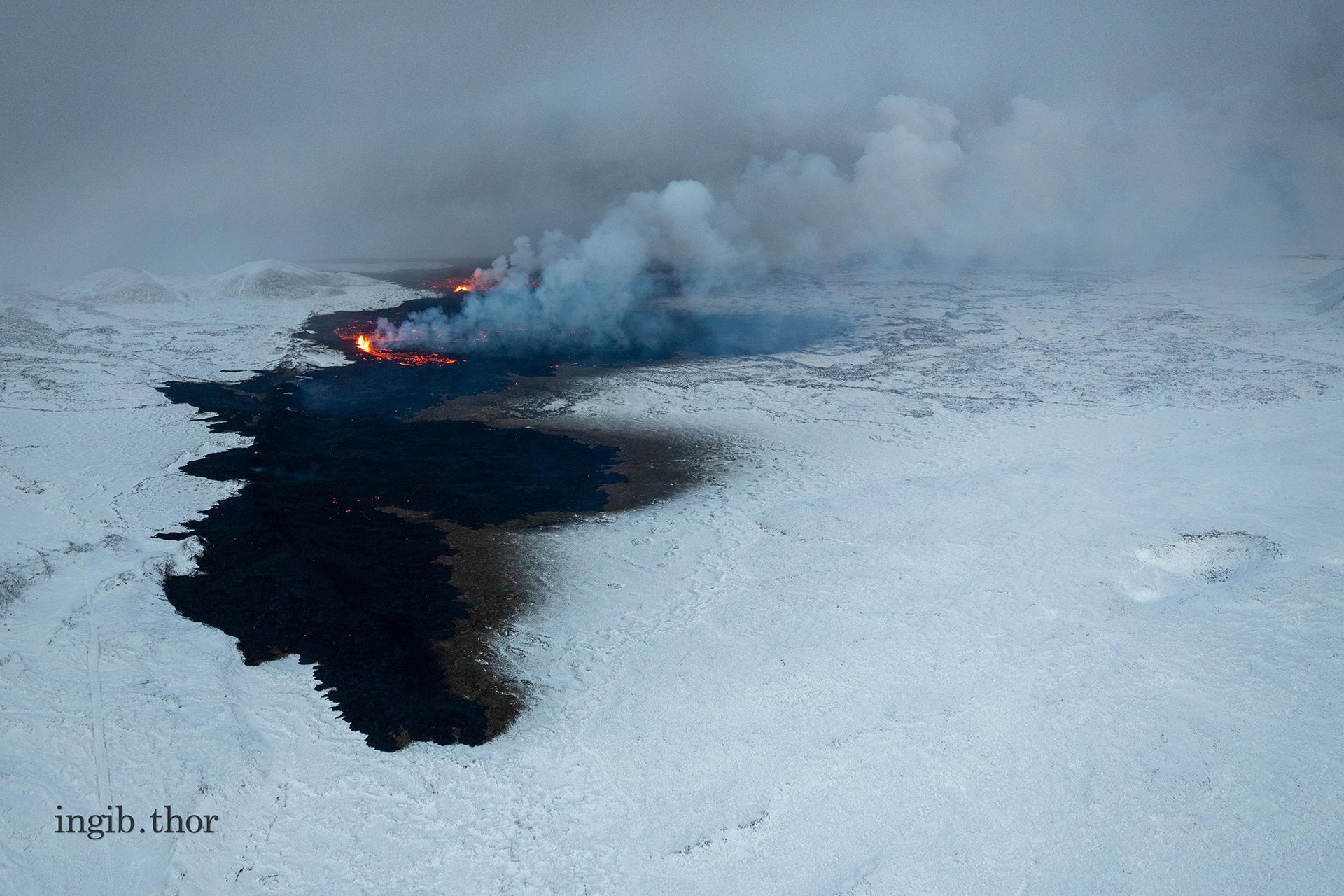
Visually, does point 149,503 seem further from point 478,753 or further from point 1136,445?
point 1136,445

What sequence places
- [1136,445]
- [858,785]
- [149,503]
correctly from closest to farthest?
[858,785] < [149,503] < [1136,445]

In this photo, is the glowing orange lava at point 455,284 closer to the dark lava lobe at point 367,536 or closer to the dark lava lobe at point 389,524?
the dark lava lobe at point 389,524

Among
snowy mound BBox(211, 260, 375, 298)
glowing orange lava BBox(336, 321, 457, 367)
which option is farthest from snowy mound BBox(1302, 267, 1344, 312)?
snowy mound BBox(211, 260, 375, 298)

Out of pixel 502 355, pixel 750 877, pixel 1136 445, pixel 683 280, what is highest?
pixel 683 280

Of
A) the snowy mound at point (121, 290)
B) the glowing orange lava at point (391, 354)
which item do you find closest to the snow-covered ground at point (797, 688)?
the glowing orange lava at point (391, 354)

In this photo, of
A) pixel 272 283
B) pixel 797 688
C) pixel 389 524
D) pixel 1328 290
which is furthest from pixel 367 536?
pixel 1328 290

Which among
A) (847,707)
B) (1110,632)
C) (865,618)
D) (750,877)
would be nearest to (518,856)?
(750,877)
